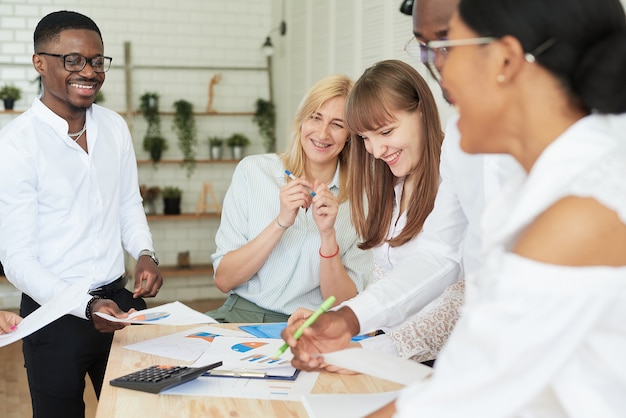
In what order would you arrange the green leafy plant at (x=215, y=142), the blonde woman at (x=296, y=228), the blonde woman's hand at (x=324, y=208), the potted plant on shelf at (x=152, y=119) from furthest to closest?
the green leafy plant at (x=215, y=142), the potted plant on shelf at (x=152, y=119), the blonde woman at (x=296, y=228), the blonde woman's hand at (x=324, y=208)

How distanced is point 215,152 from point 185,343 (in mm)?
5604

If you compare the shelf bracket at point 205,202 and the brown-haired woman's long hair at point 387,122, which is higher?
the brown-haired woman's long hair at point 387,122

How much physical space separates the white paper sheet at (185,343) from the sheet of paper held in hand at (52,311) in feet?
0.92

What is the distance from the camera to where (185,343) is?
237 cm

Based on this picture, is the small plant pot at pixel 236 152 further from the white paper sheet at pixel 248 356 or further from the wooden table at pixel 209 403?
the wooden table at pixel 209 403

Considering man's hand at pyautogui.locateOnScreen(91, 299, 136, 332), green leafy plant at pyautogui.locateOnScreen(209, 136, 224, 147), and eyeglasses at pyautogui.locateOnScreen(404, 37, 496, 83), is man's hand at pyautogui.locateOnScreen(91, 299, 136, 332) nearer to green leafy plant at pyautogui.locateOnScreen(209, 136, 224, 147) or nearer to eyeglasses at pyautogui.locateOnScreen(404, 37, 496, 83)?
eyeglasses at pyautogui.locateOnScreen(404, 37, 496, 83)

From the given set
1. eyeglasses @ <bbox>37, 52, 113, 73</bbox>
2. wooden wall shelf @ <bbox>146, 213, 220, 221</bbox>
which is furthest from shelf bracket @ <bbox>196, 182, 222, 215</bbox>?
eyeglasses @ <bbox>37, 52, 113, 73</bbox>

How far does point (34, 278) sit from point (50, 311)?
0.61 metres

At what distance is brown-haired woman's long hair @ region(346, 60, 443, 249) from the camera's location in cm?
255

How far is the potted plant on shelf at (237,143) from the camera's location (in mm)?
7848

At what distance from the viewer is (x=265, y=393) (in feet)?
6.13

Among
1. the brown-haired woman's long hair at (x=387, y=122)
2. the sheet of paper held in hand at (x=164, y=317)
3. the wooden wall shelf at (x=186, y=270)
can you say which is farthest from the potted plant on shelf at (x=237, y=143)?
the sheet of paper held in hand at (x=164, y=317)

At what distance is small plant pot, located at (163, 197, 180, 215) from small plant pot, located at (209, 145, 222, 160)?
1.89 ft

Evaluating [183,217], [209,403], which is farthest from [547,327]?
[183,217]
